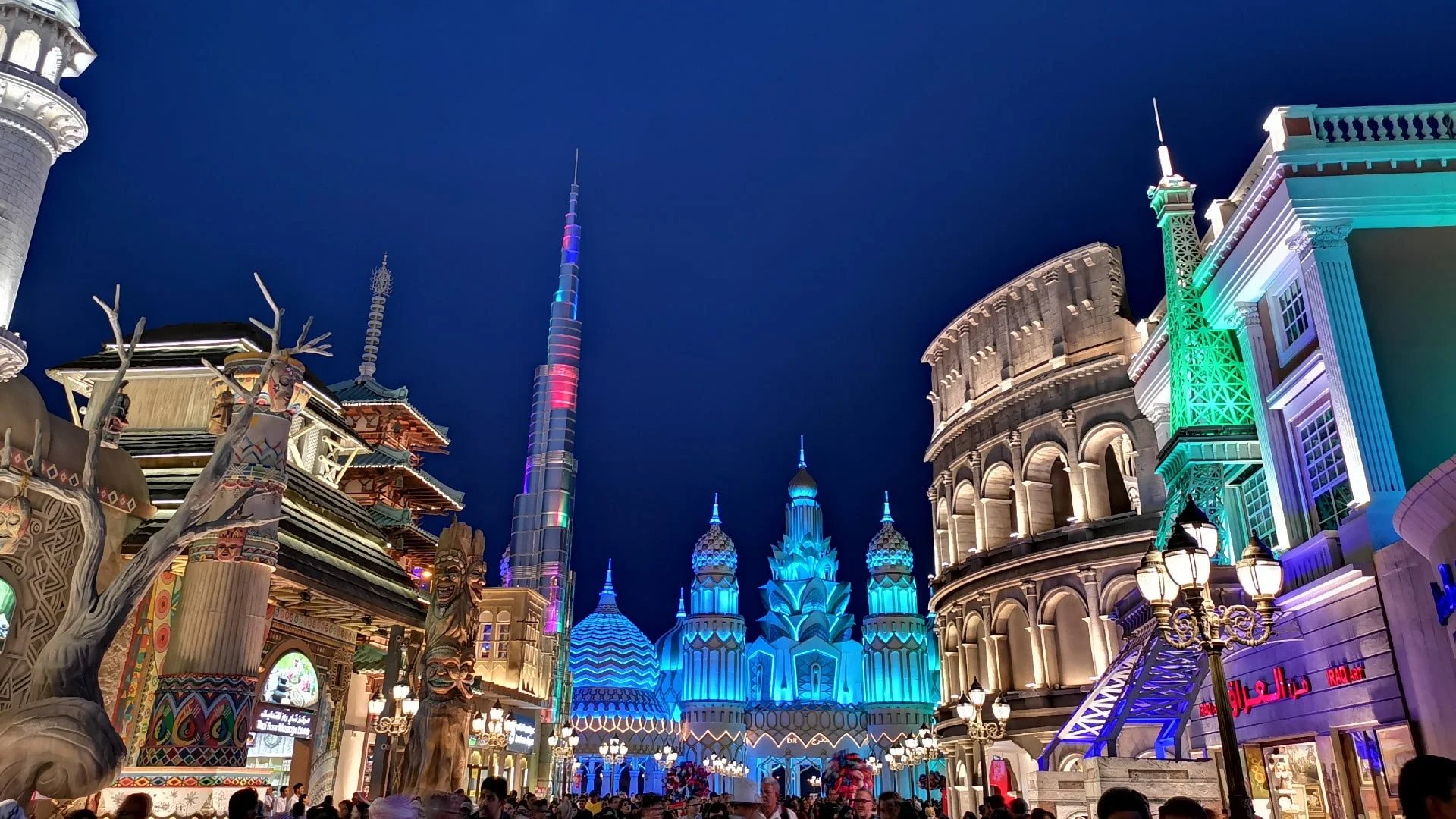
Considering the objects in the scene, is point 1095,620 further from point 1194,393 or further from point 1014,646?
point 1194,393

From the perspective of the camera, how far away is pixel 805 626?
76.3 meters

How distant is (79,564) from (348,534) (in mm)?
13605

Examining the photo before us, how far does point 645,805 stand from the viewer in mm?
12953

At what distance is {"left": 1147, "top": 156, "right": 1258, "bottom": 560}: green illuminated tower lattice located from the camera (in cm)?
1903

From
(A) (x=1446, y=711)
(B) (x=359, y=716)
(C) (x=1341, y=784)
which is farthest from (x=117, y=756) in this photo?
(B) (x=359, y=716)

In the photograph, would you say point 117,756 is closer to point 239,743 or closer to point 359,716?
point 239,743

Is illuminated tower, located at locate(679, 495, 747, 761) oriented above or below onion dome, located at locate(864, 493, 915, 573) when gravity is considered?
below

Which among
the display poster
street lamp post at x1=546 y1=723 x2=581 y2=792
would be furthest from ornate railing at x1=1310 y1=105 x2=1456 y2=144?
street lamp post at x1=546 y1=723 x2=581 y2=792

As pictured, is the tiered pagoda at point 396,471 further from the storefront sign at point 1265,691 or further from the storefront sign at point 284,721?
the storefront sign at point 1265,691

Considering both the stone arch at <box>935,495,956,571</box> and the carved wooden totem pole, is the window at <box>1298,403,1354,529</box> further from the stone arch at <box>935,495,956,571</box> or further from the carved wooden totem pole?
the stone arch at <box>935,495,956,571</box>

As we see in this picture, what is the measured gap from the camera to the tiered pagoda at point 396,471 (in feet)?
89.8

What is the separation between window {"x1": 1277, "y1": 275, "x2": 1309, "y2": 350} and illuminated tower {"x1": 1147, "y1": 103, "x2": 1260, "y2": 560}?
2.13 meters

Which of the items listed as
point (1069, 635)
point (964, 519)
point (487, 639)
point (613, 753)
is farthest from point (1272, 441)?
point (613, 753)

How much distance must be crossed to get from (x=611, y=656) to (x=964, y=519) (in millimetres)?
42091
